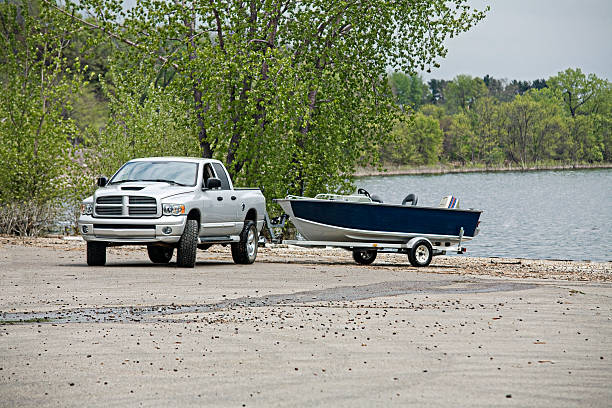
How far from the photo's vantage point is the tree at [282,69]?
2620 centimetres

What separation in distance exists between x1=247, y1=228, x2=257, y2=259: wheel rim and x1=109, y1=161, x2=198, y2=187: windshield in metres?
2.09

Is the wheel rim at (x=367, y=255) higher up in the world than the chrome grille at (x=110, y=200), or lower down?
lower down

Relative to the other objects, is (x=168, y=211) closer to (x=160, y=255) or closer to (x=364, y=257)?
(x=160, y=255)

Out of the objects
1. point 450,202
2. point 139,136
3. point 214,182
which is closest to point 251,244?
point 214,182

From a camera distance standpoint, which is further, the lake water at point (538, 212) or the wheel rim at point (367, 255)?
the lake water at point (538, 212)

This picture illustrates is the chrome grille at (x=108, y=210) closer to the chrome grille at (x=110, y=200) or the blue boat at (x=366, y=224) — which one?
the chrome grille at (x=110, y=200)

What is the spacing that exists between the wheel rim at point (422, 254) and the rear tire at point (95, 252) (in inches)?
304

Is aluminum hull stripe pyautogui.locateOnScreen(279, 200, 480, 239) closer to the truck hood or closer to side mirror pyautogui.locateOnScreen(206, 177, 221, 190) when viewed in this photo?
side mirror pyautogui.locateOnScreen(206, 177, 221, 190)

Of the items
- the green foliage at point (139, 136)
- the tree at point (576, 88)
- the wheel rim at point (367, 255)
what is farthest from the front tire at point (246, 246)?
the tree at point (576, 88)

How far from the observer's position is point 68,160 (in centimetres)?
2772

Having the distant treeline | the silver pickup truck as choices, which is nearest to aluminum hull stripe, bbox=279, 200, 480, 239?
the silver pickup truck

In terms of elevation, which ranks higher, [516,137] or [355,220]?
[516,137]

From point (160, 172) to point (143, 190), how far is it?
1.25m

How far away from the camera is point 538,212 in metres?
58.8
